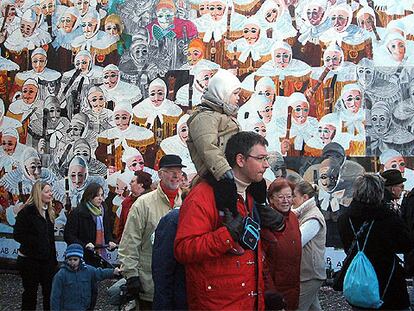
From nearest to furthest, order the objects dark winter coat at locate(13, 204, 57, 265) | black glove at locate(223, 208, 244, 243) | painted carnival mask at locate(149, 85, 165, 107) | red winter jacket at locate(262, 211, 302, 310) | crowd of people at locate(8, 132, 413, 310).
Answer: black glove at locate(223, 208, 244, 243)
crowd of people at locate(8, 132, 413, 310)
red winter jacket at locate(262, 211, 302, 310)
dark winter coat at locate(13, 204, 57, 265)
painted carnival mask at locate(149, 85, 165, 107)

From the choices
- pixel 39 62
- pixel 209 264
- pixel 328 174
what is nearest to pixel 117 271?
pixel 209 264

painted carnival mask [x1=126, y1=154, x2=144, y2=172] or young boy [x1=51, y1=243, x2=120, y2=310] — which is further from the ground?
painted carnival mask [x1=126, y1=154, x2=144, y2=172]

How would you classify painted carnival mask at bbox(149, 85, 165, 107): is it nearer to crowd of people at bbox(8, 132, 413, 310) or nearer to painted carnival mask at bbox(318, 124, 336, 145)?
painted carnival mask at bbox(318, 124, 336, 145)

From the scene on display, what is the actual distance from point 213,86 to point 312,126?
697 cm

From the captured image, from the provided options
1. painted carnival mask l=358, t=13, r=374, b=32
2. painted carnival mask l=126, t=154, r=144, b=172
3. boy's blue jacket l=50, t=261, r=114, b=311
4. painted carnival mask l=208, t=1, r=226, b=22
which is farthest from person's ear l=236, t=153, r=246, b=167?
painted carnival mask l=126, t=154, r=144, b=172

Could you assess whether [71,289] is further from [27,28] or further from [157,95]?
[27,28]

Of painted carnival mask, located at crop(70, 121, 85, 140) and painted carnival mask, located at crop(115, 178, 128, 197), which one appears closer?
painted carnival mask, located at crop(115, 178, 128, 197)

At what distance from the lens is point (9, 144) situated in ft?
45.9

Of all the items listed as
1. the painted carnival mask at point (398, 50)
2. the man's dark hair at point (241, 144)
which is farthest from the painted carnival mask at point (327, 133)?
the man's dark hair at point (241, 144)

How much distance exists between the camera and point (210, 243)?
4406 mm

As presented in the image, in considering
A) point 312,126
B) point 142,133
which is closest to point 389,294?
point 312,126

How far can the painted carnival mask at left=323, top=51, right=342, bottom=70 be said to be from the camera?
39.9ft

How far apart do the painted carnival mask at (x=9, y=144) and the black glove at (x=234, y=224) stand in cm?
998

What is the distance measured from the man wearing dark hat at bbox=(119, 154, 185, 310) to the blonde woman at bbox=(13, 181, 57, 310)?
8.34 feet
